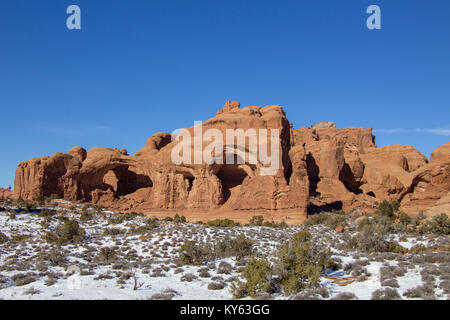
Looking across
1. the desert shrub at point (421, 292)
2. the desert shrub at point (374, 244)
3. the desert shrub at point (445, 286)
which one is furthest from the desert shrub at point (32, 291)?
the desert shrub at point (374, 244)

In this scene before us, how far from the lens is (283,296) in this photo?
10203 mm

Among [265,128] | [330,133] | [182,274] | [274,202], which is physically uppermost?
[330,133]

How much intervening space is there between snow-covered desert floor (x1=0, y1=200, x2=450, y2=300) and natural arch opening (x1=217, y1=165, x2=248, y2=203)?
10861 millimetres

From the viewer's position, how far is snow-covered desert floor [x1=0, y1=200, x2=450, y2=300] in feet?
34.3

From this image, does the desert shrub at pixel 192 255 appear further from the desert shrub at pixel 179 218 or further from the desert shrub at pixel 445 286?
the desert shrub at pixel 179 218

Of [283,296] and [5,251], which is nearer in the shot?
[283,296]

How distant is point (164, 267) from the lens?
1438cm

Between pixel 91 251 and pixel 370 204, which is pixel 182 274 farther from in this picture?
pixel 370 204

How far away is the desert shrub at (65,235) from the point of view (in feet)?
63.5

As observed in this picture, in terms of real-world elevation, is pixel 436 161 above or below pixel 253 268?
above

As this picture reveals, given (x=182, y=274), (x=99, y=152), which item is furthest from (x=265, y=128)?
(x=182, y=274)

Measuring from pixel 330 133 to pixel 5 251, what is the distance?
177ft

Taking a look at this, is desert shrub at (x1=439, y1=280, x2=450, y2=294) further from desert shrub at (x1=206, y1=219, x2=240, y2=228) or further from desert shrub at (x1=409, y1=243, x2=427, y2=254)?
desert shrub at (x1=206, y1=219, x2=240, y2=228)
